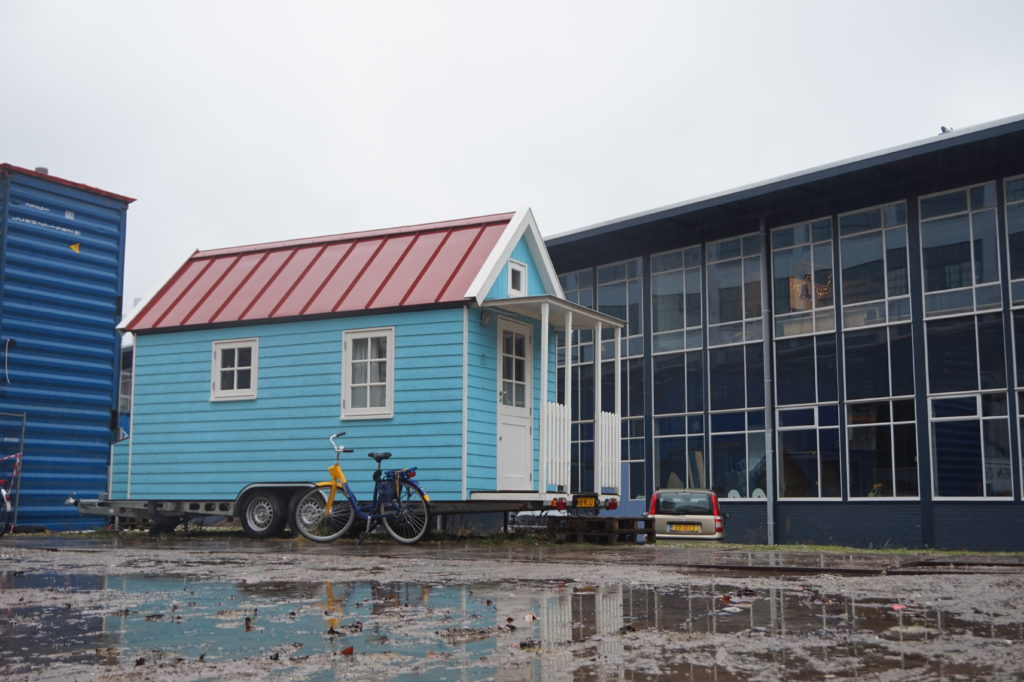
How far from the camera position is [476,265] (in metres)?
16.9

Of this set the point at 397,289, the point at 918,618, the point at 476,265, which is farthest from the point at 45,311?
the point at 918,618

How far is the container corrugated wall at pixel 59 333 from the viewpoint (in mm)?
18500

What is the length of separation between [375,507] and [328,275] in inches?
196

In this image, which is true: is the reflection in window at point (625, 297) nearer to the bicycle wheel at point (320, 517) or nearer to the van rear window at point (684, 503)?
the van rear window at point (684, 503)

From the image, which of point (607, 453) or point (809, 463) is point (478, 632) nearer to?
point (607, 453)

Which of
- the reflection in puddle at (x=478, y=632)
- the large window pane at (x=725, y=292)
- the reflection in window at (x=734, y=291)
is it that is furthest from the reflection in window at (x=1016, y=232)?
the reflection in puddle at (x=478, y=632)

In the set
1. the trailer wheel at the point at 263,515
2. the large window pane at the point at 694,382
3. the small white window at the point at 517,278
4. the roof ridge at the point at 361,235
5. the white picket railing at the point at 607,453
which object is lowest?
the trailer wheel at the point at 263,515

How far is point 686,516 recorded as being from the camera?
18.8 meters

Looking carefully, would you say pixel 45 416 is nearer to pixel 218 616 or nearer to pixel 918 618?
pixel 218 616

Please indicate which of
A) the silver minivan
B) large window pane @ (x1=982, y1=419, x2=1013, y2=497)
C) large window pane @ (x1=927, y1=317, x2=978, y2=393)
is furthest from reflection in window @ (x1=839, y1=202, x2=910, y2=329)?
the silver minivan

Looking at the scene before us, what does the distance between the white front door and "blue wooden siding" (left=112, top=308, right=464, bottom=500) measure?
3.65 feet

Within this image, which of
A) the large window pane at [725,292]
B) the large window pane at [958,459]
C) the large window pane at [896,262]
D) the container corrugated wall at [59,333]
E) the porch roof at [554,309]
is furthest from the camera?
the large window pane at [725,292]

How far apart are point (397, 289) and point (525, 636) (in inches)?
472

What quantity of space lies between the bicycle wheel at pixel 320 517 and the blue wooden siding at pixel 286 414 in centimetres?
62
